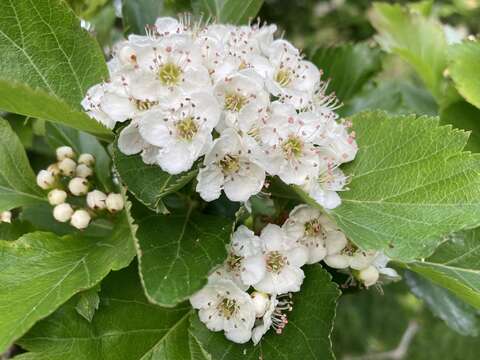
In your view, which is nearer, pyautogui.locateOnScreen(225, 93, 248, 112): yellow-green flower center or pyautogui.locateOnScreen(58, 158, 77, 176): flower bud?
pyautogui.locateOnScreen(225, 93, 248, 112): yellow-green flower center

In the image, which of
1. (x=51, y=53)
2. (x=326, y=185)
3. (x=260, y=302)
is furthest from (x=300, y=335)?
(x=51, y=53)

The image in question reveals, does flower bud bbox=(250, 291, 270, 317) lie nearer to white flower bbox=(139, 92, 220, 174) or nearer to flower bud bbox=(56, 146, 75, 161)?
white flower bbox=(139, 92, 220, 174)

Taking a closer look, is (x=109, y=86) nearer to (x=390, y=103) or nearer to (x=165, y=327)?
(x=165, y=327)

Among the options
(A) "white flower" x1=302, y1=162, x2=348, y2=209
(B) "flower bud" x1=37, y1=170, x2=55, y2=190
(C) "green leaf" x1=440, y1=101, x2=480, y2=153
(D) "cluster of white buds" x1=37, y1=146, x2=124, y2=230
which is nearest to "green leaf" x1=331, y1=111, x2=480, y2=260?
(A) "white flower" x1=302, y1=162, x2=348, y2=209

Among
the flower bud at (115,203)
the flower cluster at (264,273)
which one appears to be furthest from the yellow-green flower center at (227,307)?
the flower bud at (115,203)

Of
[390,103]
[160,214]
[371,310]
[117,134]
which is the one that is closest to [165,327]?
[160,214]

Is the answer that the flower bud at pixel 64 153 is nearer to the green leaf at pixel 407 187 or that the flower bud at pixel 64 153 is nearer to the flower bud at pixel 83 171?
the flower bud at pixel 83 171

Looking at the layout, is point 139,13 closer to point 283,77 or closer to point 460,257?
point 283,77
